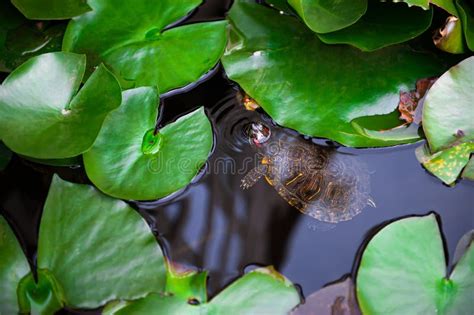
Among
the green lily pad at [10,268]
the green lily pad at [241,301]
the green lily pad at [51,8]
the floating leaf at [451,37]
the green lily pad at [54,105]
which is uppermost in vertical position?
the green lily pad at [51,8]

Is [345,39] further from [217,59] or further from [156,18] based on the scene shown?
[156,18]

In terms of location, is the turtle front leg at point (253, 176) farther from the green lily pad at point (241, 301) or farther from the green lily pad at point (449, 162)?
the green lily pad at point (449, 162)

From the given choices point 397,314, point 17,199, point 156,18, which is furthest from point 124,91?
point 397,314

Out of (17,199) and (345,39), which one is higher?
(345,39)

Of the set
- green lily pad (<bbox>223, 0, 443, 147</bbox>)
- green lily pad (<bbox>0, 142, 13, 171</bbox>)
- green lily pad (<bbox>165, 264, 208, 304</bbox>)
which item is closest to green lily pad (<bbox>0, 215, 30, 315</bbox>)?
green lily pad (<bbox>0, 142, 13, 171</bbox>)

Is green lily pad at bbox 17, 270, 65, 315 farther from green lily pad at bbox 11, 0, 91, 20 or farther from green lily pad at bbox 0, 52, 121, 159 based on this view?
green lily pad at bbox 11, 0, 91, 20

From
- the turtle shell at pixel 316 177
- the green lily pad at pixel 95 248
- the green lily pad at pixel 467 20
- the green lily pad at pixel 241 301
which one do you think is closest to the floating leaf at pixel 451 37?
the green lily pad at pixel 467 20

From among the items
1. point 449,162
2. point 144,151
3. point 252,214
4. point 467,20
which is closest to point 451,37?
point 467,20
